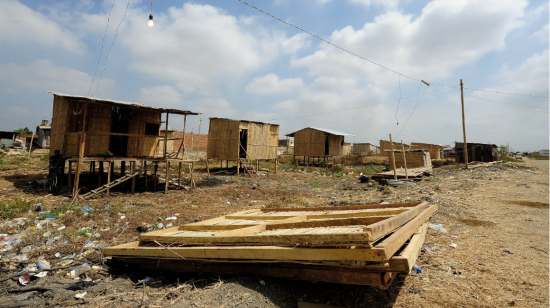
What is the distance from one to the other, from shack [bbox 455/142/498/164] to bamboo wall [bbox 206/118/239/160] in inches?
799

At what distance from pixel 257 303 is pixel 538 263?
4.54m

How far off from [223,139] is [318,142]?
32.3 ft

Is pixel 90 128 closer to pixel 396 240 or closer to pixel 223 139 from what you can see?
pixel 223 139

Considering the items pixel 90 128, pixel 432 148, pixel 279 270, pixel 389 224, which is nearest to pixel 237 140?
pixel 90 128

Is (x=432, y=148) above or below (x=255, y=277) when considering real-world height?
above

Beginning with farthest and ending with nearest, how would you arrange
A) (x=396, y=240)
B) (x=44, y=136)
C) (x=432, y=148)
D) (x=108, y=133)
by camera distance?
(x=432, y=148) < (x=44, y=136) < (x=108, y=133) < (x=396, y=240)

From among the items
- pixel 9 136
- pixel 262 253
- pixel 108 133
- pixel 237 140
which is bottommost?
pixel 262 253

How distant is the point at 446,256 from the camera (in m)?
4.43

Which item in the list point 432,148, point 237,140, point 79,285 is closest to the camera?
point 79,285

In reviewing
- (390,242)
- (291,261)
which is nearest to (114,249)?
(291,261)

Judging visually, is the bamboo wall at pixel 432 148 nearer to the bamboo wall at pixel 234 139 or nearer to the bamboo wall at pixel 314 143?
the bamboo wall at pixel 314 143

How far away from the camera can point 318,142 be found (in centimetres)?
2466

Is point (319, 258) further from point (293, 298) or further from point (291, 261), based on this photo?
point (293, 298)

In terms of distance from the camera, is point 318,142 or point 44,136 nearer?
point 318,142
